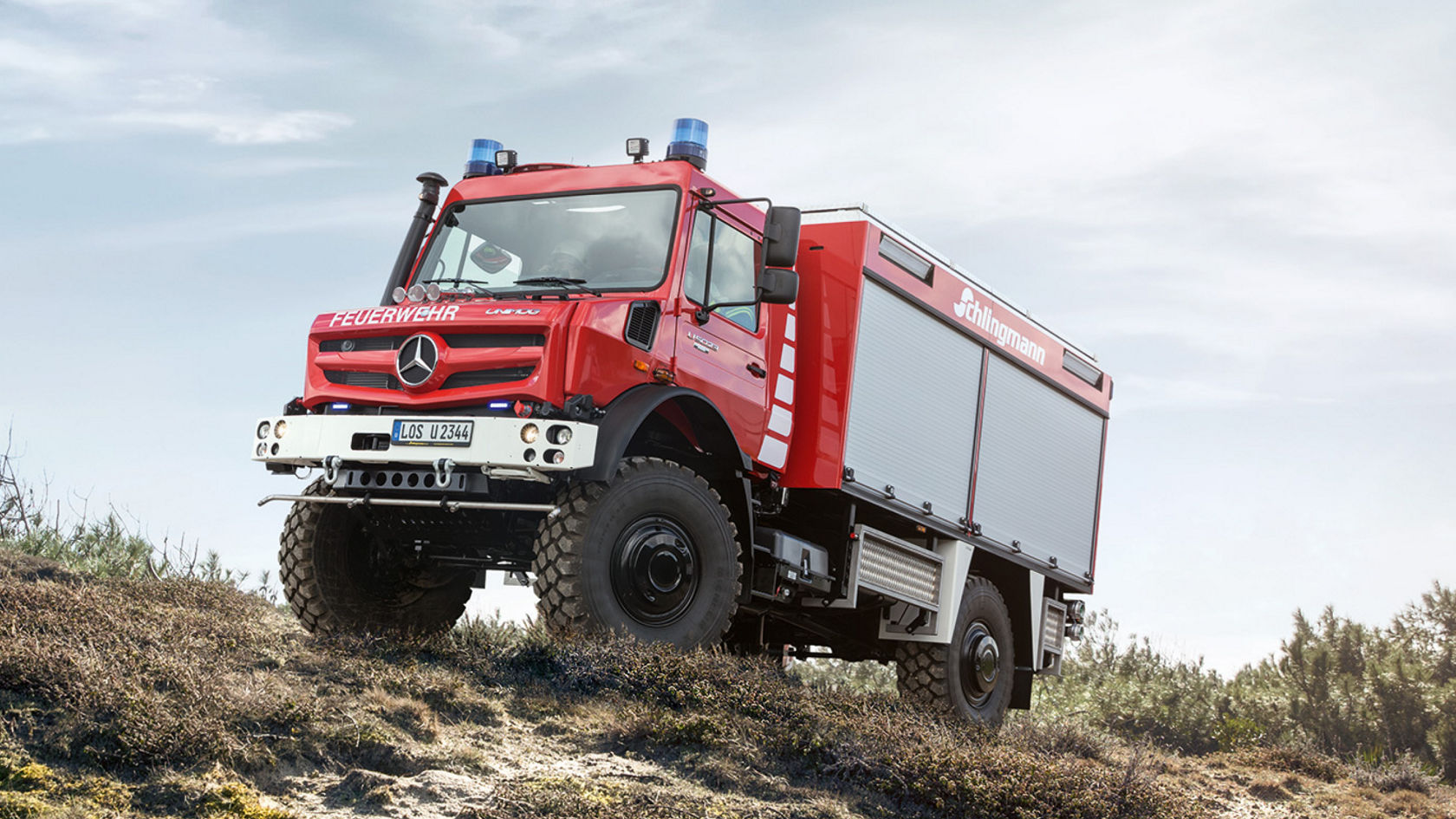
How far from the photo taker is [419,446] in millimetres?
8047

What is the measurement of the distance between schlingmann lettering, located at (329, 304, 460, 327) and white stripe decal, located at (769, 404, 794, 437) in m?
2.55

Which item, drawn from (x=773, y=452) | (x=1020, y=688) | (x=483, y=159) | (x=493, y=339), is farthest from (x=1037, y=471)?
(x=493, y=339)

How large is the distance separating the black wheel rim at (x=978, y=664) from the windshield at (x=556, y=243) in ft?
17.0

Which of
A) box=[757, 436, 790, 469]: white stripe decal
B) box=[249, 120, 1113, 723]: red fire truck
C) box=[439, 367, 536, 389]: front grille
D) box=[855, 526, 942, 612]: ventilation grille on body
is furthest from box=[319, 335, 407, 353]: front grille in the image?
box=[855, 526, 942, 612]: ventilation grille on body

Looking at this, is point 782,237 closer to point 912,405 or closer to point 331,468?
point 912,405

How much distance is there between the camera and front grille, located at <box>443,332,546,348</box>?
8117 mm

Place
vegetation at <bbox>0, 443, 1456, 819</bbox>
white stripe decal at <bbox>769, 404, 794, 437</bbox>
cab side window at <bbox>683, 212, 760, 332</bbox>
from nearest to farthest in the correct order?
vegetation at <bbox>0, 443, 1456, 819</bbox>, cab side window at <bbox>683, 212, 760, 332</bbox>, white stripe decal at <bbox>769, 404, 794, 437</bbox>

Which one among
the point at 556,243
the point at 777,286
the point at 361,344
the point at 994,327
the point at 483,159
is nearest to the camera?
the point at 361,344

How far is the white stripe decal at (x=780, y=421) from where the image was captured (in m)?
9.92

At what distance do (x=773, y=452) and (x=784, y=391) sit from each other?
0.47 metres

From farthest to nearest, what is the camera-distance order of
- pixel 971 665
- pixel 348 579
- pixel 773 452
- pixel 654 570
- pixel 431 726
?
1. pixel 971 665
2. pixel 773 452
3. pixel 348 579
4. pixel 654 570
5. pixel 431 726

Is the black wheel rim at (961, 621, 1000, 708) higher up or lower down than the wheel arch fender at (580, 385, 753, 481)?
lower down

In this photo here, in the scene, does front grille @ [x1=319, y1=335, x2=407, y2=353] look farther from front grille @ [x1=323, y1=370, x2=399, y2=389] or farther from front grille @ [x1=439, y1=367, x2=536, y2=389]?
front grille @ [x1=439, y1=367, x2=536, y2=389]

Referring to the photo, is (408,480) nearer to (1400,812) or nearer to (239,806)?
(239,806)
